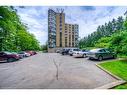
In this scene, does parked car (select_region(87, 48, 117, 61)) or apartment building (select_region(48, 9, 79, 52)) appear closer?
apartment building (select_region(48, 9, 79, 52))

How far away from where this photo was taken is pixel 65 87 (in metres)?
6.14

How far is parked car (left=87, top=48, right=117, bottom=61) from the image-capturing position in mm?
12312

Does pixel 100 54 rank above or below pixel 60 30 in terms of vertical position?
below

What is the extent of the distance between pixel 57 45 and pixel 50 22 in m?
1.44

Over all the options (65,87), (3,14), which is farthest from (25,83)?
(3,14)

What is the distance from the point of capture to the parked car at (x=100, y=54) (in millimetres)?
12312

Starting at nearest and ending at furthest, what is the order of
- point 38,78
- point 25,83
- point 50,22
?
point 25,83
point 38,78
point 50,22

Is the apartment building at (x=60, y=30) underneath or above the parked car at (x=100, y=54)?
above

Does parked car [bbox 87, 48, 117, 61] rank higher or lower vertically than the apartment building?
lower

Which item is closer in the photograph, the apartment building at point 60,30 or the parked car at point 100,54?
the apartment building at point 60,30

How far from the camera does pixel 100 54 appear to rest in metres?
12.4

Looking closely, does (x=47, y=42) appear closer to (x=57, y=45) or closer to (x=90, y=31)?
(x=57, y=45)

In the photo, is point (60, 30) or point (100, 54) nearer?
point (60, 30)
